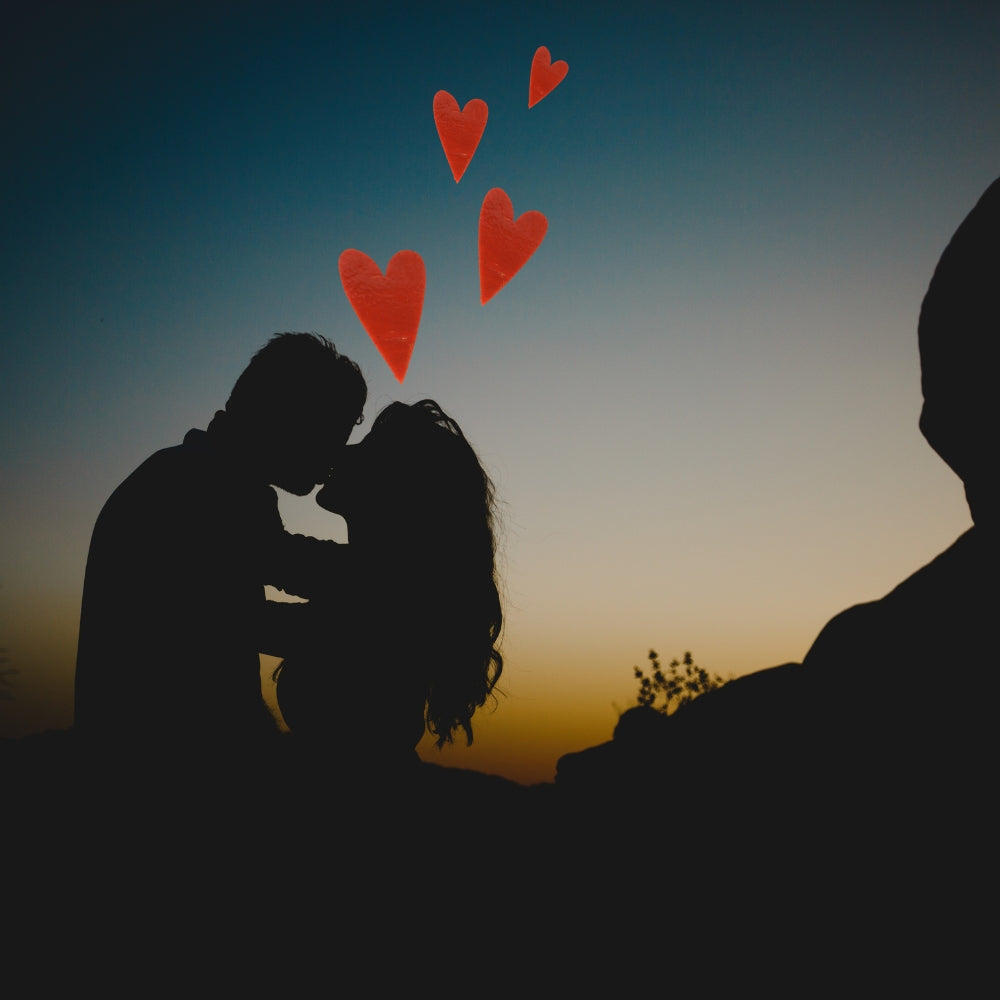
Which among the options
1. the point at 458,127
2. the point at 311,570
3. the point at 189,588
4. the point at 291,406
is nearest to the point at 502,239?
the point at 458,127

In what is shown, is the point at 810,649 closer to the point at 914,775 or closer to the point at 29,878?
the point at 914,775

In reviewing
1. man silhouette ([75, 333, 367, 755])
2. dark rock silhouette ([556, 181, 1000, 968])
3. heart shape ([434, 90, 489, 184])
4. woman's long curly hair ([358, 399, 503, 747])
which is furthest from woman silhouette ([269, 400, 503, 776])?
heart shape ([434, 90, 489, 184])

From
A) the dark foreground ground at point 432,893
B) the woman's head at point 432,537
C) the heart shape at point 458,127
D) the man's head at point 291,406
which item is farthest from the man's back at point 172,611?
the heart shape at point 458,127

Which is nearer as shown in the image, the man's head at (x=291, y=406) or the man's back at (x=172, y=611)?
the man's back at (x=172, y=611)

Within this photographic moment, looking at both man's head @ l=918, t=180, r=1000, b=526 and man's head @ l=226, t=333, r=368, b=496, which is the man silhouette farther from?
man's head @ l=918, t=180, r=1000, b=526

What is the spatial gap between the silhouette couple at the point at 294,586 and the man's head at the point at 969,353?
229 cm

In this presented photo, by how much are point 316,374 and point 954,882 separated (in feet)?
10.7

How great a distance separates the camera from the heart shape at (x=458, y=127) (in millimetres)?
4785

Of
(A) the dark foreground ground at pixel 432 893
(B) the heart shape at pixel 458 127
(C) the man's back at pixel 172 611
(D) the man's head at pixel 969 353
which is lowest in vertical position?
(A) the dark foreground ground at pixel 432 893

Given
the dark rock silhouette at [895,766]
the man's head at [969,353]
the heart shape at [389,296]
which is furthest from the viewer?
the heart shape at [389,296]

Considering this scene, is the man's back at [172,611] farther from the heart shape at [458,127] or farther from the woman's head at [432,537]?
the heart shape at [458,127]

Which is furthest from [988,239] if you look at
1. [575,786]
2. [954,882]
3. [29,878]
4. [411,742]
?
[29,878]

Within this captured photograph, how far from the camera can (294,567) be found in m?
2.89

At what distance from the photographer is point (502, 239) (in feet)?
15.7
